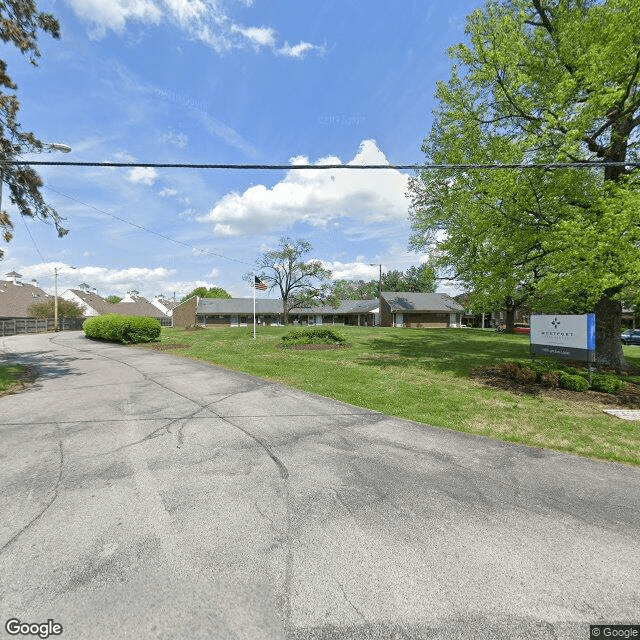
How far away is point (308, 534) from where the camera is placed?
128 inches

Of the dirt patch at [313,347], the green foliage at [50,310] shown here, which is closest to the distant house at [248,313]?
the green foliage at [50,310]

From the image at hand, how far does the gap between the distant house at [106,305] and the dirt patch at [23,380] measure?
46438 millimetres

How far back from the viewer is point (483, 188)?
36.4 feet

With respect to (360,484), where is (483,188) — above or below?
above

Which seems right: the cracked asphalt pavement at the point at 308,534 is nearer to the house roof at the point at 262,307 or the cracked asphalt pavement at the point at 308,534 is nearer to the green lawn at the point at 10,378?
the green lawn at the point at 10,378

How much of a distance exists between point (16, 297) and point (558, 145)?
6701cm

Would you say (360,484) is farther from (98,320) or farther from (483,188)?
(98,320)

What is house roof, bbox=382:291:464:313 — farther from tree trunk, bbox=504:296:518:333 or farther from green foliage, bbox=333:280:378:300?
tree trunk, bbox=504:296:518:333

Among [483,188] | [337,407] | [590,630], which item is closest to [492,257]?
[483,188]

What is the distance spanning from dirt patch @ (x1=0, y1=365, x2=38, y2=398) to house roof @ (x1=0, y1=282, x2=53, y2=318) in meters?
44.4

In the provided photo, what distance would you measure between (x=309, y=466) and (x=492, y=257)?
12104 mm

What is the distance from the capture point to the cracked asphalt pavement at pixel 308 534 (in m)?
2.37

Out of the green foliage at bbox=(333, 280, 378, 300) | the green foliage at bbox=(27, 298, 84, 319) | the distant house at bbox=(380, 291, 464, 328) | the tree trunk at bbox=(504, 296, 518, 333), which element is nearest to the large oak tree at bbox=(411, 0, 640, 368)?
the tree trunk at bbox=(504, 296, 518, 333)

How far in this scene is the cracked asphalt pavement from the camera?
2373 millimetres
